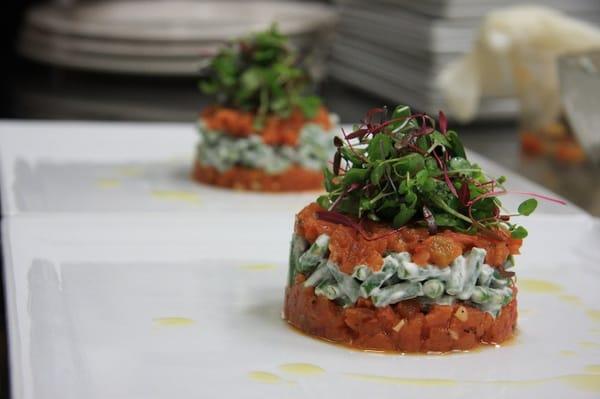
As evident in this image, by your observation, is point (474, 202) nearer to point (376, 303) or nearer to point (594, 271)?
point (376, 303)

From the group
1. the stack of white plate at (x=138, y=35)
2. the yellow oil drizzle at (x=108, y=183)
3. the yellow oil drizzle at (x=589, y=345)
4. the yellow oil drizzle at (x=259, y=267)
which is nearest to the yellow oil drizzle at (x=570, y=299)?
the yellow oil drizzle at (x=589, y=345)

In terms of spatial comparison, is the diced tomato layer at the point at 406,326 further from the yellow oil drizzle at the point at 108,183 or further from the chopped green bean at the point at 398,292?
the yellow oil drizzle at the point at 108,183

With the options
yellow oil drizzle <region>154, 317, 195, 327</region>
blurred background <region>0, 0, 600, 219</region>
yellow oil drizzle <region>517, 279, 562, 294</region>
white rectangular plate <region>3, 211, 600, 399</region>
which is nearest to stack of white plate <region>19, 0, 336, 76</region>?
blurred background <region>0, 0, 600, 219</region>

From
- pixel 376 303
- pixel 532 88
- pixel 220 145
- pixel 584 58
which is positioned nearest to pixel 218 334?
pixel 376 303

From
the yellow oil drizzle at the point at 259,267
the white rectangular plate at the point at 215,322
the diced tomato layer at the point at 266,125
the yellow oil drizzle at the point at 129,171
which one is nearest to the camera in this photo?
the white rectangular plate at the point at 215,322

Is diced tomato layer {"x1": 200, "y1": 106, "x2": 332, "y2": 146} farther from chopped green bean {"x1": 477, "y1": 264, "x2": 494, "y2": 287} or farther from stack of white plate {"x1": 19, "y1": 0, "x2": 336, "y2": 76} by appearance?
stack of white plate {"x1": 19, "y1": 0, "x2": 336, "y2": 76}

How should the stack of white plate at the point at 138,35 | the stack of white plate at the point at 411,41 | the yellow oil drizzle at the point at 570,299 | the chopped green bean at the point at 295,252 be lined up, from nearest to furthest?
the chopped green bean at the point at 295,252 → the yellow oil drizzle at the point at 570,299 → the stack of white plate at the point at 411,41 → the stack of white plate at the point at 138,35
